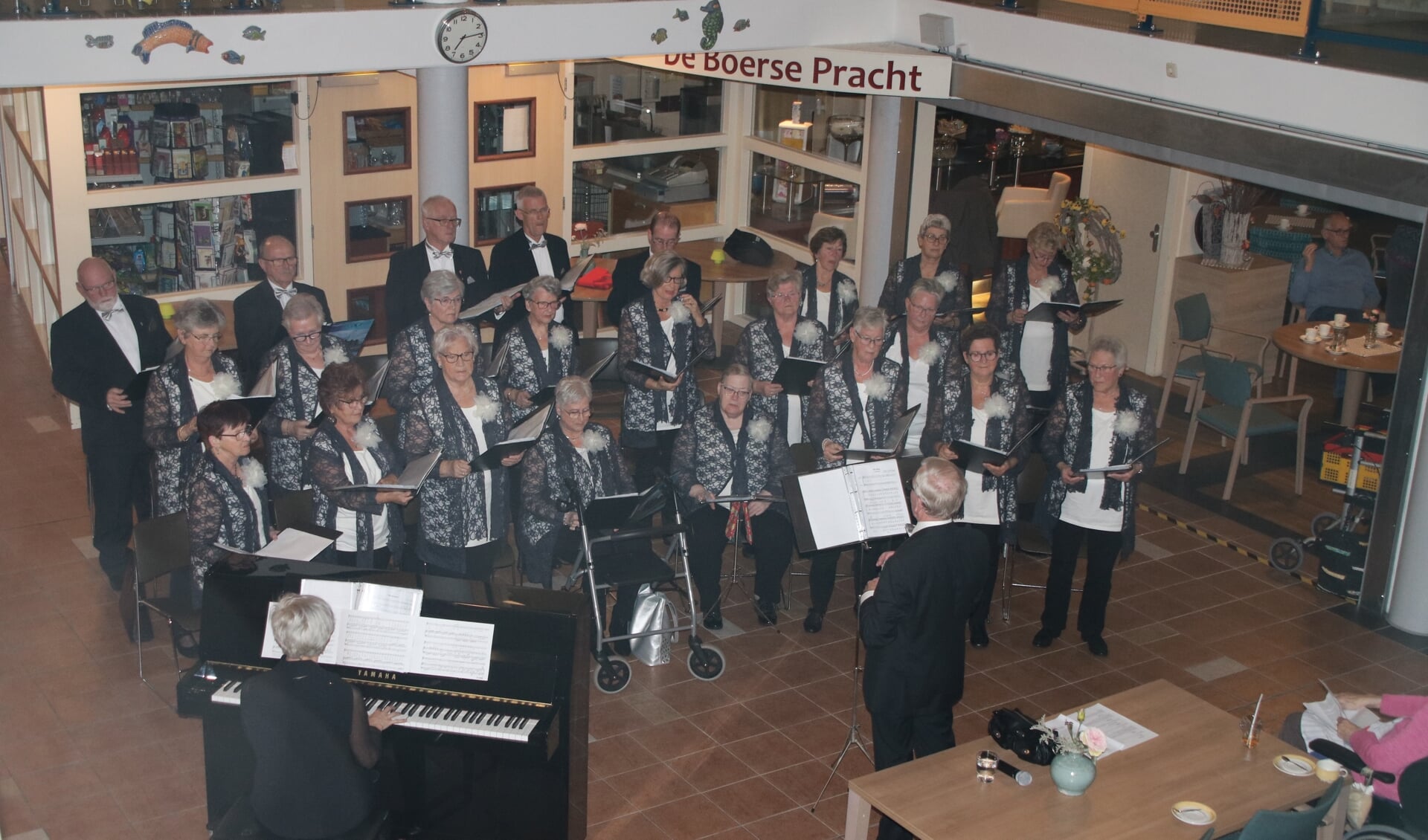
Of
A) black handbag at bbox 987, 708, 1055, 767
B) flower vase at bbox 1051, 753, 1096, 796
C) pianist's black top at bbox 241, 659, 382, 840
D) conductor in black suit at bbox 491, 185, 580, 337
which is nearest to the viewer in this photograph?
pianist's black top at bbox 241, 659, 382, 840

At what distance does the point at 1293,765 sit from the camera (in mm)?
5434

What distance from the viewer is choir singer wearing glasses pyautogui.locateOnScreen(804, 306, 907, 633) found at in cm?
757

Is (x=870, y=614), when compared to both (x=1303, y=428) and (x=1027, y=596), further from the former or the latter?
(x=1303, y=428)

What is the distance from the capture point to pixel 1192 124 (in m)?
8.29

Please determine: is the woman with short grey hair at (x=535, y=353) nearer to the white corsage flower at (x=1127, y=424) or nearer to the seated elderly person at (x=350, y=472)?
the seated elderly person at (x=350, y=472)

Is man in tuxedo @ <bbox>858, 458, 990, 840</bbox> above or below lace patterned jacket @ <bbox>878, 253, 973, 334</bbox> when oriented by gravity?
below

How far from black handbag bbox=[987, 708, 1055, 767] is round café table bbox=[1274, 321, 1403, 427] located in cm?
484

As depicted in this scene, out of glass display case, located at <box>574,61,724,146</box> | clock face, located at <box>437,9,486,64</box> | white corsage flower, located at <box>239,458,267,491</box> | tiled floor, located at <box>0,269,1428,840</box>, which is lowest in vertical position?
tiled floor, located at <box>0,269,1428,840</box>

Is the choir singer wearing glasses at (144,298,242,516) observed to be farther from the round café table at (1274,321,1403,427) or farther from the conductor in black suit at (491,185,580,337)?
the round café table at (1274,321,1403,427)

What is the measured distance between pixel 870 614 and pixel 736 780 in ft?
4.66

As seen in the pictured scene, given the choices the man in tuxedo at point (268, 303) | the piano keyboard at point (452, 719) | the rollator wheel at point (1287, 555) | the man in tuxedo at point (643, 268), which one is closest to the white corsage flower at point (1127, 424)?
the rollator wheel at point (1287, 555)

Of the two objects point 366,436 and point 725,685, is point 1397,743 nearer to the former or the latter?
point 725,685

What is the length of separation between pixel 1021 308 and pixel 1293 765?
4.04m

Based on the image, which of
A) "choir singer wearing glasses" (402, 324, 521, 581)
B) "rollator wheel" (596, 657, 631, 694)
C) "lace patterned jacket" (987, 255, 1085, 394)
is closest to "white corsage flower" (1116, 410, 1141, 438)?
"lace patterned jacket" (987, 255, 1085, 394)
